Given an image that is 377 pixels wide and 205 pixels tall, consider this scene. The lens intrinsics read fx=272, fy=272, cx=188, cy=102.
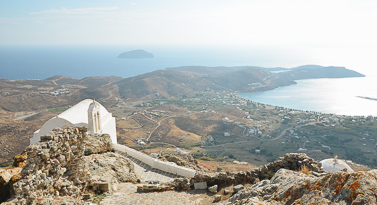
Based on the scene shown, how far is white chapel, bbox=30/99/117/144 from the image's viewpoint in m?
15.8

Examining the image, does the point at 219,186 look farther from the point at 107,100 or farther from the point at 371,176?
the point at 107,100

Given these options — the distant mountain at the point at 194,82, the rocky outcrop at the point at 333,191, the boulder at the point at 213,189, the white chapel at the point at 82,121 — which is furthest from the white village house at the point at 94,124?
the distant mountain at the point at 194,82

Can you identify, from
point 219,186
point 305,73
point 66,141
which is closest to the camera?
point 66,141

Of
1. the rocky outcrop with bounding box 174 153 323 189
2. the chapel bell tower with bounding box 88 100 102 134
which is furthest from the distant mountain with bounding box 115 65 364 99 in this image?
the rocky outcrop with bounding box 174 153 323 189

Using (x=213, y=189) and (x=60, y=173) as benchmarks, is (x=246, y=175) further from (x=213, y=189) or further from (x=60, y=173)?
(x=60, y=173)

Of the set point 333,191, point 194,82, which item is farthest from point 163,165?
point 194,82

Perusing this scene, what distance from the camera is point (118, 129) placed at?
164 ft

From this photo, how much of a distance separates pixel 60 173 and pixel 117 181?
2649mm

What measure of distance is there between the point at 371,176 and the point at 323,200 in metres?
0.72

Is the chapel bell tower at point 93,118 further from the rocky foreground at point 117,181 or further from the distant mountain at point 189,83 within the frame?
the distant mountain at point 189,83

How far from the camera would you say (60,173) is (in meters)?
7.30

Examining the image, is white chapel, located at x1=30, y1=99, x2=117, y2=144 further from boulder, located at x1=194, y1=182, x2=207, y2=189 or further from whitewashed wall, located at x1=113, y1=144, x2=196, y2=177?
boulder, located at x1=194, y1=182, x2=207, y2=189

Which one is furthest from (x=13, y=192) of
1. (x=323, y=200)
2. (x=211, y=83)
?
(x=211, y=83)

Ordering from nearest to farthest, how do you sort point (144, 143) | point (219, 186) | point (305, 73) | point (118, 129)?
point (219, 186) → point (144, 143) → point (118, 129) → point (305, 73)
